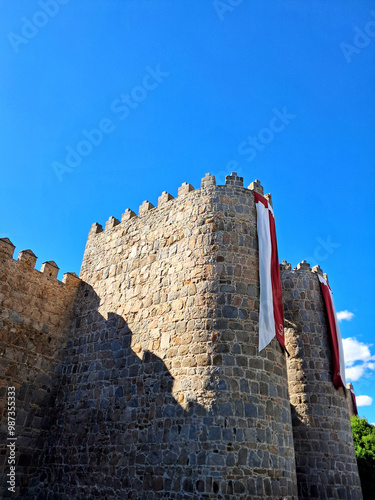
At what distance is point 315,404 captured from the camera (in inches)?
493

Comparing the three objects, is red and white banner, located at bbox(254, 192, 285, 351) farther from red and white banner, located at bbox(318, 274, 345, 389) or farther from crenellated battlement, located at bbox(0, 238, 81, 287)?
→ crenellated battlement, located at bbox(0, 238, 81, 287)

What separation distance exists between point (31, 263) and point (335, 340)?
420 inches

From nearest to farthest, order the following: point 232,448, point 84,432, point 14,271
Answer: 1. point 232,448
2. point 84,432
3. point 14,271

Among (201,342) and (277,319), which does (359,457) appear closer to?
(277,319)

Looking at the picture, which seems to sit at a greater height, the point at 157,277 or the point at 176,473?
the point at 157,277

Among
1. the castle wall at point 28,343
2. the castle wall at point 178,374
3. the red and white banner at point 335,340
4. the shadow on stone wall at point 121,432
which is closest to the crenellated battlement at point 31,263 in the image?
the castle wall at point 28,343

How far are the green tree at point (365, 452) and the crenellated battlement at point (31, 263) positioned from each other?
613 inches

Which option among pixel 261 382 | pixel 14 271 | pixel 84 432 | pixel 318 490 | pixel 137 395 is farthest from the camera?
pixel 14 271

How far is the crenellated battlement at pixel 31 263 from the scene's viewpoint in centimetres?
1239

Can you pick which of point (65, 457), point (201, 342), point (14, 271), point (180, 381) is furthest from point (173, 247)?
point (65, 457)

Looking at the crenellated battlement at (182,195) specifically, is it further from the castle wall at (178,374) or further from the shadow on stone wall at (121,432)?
the shadow on stone wall at (121,432)

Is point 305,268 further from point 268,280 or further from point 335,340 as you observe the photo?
point 268,280

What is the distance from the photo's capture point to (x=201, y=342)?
923 centimetres

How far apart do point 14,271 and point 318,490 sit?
1134 cm
